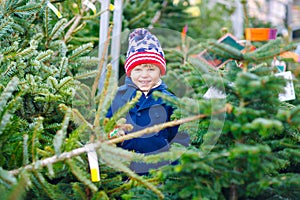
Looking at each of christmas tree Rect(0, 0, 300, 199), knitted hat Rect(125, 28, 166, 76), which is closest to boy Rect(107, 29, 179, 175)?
knitted hat Rect(125, 28, 166, 76)

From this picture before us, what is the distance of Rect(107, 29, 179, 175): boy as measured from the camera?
180 centimetres

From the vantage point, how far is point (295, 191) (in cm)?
139

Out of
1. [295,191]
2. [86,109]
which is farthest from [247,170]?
[86,109]

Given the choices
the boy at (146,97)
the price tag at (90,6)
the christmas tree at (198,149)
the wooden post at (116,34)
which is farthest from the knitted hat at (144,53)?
the wooden post at (116,34)

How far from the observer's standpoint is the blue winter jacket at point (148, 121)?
5.89ft

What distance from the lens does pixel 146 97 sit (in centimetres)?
187

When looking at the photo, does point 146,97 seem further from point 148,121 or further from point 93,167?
point 93,167

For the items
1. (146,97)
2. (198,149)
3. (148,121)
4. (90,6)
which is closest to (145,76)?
(146,97)

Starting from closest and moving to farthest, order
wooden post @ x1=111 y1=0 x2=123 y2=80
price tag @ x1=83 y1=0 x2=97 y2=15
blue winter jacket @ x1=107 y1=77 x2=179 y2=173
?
blue winter jacket @ x1=107 y1=77 x2=179 y2=173
price tag @ x1=83 y1=0 x2=97 y2=15
wooden post @ x1=111 y1=0 x2=123 y2=80

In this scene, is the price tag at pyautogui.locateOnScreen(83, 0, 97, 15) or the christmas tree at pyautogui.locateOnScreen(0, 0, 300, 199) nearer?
the christmas tree at pyautogui.locateOnScreen(0, 0, 300, 199)

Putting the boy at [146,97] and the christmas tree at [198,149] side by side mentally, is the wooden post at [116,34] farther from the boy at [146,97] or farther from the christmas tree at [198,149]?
the christmas tree at [198,149]

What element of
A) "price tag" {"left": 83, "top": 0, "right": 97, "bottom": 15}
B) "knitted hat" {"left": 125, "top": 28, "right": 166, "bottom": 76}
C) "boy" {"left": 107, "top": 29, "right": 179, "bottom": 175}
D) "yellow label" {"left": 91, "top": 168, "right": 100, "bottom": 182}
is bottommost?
"yellow label" {"left": 91, "top": 168, "right": 100, "bottom": 182}

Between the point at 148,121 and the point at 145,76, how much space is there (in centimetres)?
19

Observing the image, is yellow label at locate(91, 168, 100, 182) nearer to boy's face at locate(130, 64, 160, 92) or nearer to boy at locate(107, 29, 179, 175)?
boy at locate(107, 29, 179, 175)
